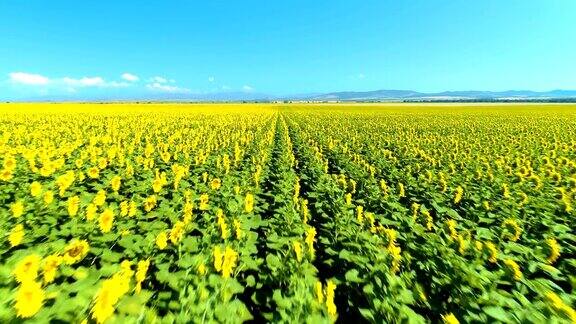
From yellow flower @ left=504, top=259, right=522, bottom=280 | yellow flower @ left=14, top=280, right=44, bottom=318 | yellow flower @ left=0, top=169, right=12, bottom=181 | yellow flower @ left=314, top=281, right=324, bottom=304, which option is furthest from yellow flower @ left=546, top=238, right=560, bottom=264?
yellow flower @ left=0, top=169, right=12, bottom=181

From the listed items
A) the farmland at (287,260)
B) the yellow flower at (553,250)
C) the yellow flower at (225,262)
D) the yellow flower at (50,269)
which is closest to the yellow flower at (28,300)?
the farmland at (287,260)

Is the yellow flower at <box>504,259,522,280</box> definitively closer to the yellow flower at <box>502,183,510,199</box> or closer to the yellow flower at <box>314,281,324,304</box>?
the yellow flower at <box>314,281,324,304</box>

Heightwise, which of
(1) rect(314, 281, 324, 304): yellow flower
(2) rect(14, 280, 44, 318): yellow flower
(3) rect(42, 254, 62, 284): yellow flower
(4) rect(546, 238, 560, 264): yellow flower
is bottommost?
(4) rect(546, 238, 560, 264): yellow flower

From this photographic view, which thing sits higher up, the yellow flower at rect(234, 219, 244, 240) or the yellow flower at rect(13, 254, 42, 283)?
the yellow flower at rect(13, 254, 42, 283)

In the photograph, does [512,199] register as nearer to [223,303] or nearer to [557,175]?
[557,175]

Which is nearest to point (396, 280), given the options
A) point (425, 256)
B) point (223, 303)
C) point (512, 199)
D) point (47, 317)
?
point (425, 256)

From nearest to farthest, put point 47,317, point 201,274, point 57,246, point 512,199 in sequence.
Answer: point 47,317 → point 201,274 → point 57,246 → point 512,199

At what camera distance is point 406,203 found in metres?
8.06

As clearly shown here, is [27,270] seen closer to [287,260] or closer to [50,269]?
[50,269]

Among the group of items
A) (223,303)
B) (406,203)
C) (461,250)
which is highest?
(223,303)

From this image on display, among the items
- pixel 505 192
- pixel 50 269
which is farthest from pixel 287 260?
pixel 505 192

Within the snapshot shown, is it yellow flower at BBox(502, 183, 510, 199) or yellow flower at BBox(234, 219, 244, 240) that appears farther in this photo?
yellow flower at BBox(502, 183, 510, 199)

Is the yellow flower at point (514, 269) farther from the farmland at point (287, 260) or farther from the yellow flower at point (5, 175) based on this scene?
the yellow flower at point (5, 175)

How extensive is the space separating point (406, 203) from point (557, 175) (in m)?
4.01
